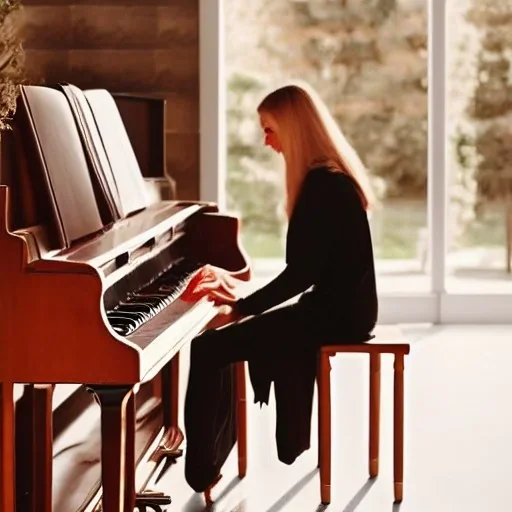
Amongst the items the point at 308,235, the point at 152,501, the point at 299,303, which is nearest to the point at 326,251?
the point at 308,235

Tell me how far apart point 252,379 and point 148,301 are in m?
0.51

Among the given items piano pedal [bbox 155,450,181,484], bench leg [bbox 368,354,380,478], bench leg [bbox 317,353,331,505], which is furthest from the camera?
piano pedal [bbox 155,450,181,484]

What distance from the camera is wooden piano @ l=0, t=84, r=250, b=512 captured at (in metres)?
2.51

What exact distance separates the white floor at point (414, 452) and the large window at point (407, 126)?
122 centimetres

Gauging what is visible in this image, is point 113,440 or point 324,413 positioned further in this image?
point 324,413

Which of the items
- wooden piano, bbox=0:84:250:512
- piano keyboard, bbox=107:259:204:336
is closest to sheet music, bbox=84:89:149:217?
wooden piano, bbox=0:84:250:512

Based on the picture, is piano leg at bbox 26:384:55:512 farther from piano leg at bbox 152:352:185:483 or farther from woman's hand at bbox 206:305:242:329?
piano leg at bbox 152:352:185:483

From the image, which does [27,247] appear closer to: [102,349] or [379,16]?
[102,349]

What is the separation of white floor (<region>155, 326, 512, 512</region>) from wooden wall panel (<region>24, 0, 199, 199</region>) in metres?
1.85

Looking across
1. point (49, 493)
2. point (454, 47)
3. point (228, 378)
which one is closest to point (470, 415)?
point (228, 378)

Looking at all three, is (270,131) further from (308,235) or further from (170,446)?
(170,446)

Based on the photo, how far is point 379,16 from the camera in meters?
6.68

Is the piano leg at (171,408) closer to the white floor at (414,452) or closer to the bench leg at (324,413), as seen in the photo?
the white floor at (414,452)

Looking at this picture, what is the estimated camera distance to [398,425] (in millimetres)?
3439
